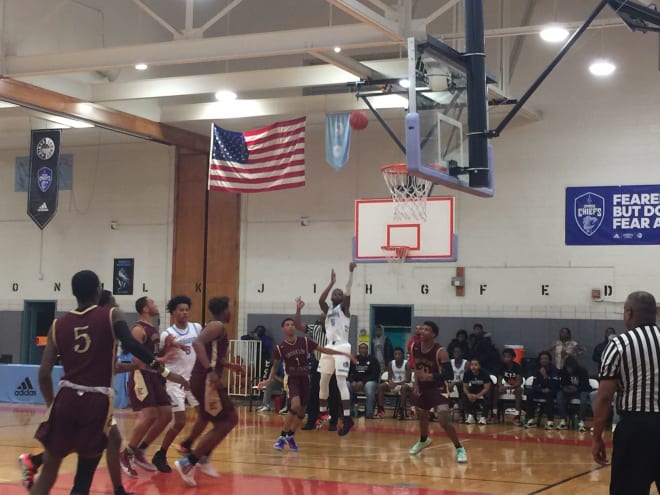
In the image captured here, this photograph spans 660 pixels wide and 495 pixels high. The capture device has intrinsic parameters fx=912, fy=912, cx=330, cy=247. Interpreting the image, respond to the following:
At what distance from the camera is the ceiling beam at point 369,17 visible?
1137cm

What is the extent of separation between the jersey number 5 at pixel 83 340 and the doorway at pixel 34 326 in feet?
60.2

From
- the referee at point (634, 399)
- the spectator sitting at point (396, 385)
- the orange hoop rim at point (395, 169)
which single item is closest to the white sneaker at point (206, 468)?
the referee at point (634, 399)

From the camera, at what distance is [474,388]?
16.5 meters

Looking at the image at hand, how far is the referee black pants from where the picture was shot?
5.22 meters

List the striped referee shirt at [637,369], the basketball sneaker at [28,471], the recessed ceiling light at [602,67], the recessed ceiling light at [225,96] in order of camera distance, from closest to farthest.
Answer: the striped referee shirt at [637,369] < the basketball sneaker at [28,471] < the recessed ceiling light at [602,67] < the recessed ceiling light at [225,96]

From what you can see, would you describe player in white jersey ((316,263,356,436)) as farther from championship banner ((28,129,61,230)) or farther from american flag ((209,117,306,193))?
championship banner ((28,129,61,230))

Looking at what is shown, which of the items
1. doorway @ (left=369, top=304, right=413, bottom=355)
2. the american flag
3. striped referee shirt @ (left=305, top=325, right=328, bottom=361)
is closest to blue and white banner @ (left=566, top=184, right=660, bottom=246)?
doorway @ (left=369, top=304, right=413, bottom=355)

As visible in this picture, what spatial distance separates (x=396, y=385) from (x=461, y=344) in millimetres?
1660

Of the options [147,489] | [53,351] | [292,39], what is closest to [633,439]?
[53,351]

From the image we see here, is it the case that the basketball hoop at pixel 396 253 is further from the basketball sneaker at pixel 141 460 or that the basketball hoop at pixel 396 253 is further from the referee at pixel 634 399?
the referee at pixel 634 399

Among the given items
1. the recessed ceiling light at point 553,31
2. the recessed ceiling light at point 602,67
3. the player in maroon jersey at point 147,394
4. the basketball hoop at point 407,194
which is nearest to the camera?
the player in maroon jersey at point 147,394

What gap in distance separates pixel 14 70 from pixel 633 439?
1335 cm

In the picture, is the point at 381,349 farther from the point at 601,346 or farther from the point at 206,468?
the point at 206,468

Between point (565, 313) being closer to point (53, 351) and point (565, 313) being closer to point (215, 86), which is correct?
point (215, 86)
